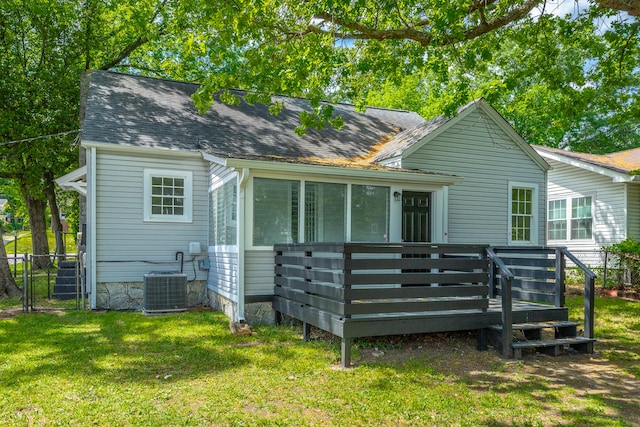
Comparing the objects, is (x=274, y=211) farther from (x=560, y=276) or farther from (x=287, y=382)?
Answer: (x=560, y=276)

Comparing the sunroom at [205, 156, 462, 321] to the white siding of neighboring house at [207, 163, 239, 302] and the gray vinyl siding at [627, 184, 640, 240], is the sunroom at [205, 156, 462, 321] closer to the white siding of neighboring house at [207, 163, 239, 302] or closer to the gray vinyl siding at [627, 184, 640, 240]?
the white siding of neighboring house at [207, 163, 239, 302]

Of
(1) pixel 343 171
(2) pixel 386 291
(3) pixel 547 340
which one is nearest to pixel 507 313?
(3) pixel 547 340

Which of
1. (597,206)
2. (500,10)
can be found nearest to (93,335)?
(500,10)

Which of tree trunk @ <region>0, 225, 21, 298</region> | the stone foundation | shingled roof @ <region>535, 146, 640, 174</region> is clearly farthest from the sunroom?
shingled roof @ <region>535, 146, 640, 174</region>

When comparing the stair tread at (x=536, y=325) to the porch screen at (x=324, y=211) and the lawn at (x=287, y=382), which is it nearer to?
the lawn at (x=287, y=382)

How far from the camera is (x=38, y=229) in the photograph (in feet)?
55.9

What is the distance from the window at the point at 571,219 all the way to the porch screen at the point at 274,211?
11355 millimetres

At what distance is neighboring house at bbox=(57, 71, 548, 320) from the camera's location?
7629mm

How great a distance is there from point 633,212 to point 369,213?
9.90 meters

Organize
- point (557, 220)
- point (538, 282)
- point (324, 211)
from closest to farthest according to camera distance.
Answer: point (538, 282)
point (324, 211)
point (557, 220)

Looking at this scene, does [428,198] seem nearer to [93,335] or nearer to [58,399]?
[93,335]

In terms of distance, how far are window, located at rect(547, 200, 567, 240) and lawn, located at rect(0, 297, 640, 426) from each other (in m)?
9.23

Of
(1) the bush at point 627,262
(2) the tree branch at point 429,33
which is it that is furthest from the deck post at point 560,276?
(1) the bush at point 627,262

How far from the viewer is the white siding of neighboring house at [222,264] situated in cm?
759
